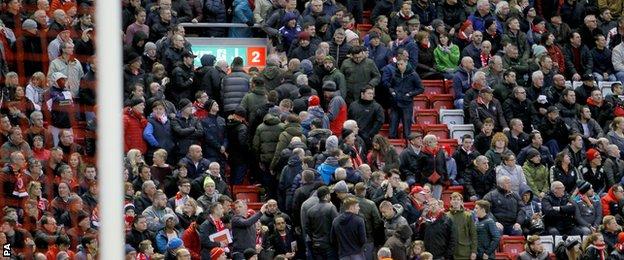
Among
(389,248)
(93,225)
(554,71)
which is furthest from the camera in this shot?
(554,71)

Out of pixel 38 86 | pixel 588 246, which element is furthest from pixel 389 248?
pixel 38 86

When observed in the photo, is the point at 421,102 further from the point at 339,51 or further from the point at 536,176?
the point at 536,176

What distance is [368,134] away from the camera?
23234 millimetres

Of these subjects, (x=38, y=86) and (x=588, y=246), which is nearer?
(x=38, y=86)

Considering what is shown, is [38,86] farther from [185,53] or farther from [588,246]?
[588,246]

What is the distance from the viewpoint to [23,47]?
1797cm

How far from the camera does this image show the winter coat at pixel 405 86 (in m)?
24.1

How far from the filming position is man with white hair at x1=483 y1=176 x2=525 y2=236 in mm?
22750

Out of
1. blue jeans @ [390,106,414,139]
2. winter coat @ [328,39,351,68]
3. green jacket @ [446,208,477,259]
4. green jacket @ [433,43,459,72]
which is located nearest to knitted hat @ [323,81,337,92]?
winter coat @ [328,39,351,68]

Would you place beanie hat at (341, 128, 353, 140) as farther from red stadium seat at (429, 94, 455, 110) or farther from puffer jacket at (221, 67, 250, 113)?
red stadium seat at (429, 94, 455, 110)

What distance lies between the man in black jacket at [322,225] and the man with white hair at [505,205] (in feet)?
10.5

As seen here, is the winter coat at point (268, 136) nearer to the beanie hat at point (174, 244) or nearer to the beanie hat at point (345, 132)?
the beanie hat at point (345, 132)

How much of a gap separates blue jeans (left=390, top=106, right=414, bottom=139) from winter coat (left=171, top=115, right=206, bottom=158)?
136 inches

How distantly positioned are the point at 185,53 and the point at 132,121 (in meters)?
1.77
